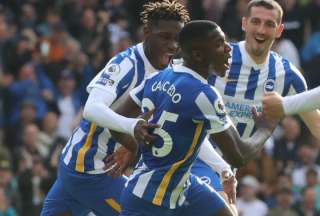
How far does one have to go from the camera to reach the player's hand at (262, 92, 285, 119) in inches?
373

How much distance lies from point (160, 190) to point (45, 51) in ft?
35.0

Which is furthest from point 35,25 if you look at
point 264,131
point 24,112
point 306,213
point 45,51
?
point 264,131

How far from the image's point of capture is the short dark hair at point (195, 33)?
29.0ft

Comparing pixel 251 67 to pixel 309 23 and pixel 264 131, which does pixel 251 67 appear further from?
pixel 309 23

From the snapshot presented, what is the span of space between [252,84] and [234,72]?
199 millimetres

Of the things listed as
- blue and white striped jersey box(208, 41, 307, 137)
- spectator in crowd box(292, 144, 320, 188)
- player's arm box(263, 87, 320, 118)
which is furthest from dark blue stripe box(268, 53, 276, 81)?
spectator in crowd box(292, 144, 320, 188)

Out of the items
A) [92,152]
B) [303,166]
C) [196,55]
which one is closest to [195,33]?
[196,55]

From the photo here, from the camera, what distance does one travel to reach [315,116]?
1061 centimetres

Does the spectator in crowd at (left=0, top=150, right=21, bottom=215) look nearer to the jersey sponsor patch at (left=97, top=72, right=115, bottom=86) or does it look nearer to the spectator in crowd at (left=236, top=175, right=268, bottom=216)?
the spectator in crowd at (left=236, top=175, right=268, bottom=216)

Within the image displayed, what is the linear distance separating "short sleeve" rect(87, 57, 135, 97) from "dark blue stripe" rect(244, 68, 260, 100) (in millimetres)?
1545

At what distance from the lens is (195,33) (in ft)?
29.0

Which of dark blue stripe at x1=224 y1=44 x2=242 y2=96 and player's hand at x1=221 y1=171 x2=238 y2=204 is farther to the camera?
dark blue stripe at x1=224 y1=44 x2=242 y2=96

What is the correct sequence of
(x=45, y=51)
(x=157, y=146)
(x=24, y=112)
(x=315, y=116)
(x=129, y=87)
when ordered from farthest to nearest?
(x=45, y=51), (x=24, y=112), (x=315, y=116), (x=129, y=87), (x=157, y=146)

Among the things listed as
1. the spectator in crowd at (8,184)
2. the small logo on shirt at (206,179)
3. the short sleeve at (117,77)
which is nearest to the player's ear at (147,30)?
the short sleeve at (117,77)
